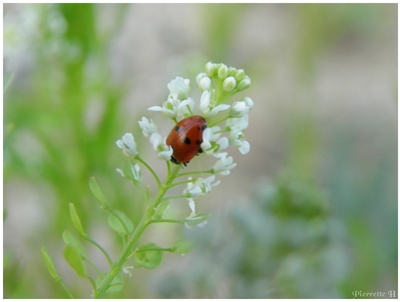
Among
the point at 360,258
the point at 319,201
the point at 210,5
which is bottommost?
the point at 360,258

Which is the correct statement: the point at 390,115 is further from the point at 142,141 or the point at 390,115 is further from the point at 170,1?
the point at 142,141

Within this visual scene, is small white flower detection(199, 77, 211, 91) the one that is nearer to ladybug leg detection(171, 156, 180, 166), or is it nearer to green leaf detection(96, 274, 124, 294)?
ladybug leg detection(171, 156, 180, 166)

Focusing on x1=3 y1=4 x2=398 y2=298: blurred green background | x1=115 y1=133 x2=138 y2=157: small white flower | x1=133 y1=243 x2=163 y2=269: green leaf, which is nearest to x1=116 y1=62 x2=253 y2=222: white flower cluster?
x1=115 y1=133 x2=138 y2=157: small white flower

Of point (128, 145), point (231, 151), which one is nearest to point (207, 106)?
point (128, 145)

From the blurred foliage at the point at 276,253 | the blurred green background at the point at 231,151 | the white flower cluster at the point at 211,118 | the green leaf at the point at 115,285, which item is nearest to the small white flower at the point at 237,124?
the white flower cluster at the point at 211,118

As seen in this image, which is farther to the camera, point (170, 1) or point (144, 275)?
point (170, 1)

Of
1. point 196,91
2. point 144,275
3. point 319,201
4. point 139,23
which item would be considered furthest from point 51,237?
point 139,23
